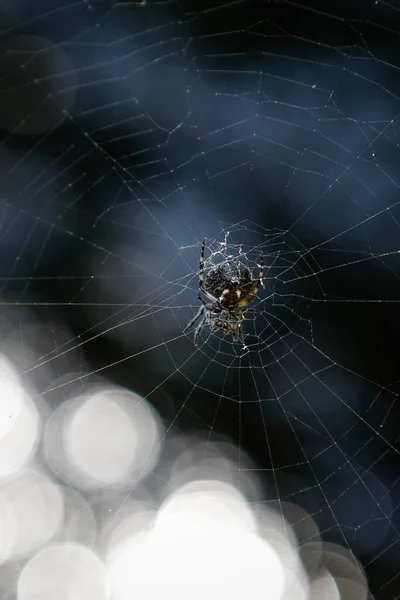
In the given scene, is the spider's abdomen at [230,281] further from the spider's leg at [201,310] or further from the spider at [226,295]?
the spider's leg at [201,310]

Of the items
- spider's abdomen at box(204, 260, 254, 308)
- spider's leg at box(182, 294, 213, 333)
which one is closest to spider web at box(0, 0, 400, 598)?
spider's leg at box(182, 294, 213, 333)

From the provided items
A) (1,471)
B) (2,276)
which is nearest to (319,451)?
(1,471)

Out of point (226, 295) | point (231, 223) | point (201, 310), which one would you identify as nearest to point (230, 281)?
point (226, 295)

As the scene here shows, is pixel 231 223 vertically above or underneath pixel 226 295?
above

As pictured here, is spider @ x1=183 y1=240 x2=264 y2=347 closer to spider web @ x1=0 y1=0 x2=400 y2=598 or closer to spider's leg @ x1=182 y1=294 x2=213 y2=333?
spider's leg @ x1=182 y1=294 x2=213 y2=333

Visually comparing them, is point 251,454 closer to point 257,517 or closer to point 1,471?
point 257,517

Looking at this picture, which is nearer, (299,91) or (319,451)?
(299,91)

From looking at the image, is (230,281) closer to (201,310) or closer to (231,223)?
(201,310)
